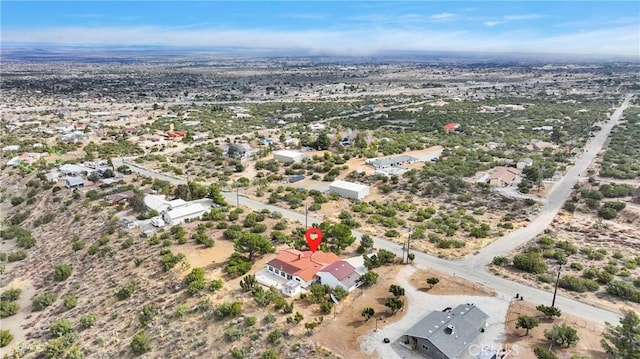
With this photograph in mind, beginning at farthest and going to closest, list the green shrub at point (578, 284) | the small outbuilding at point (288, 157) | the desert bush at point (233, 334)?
the small outbuilding at point (288, 157)
the green shrub at point (578, 284)
the desert bush at point (233, 334)

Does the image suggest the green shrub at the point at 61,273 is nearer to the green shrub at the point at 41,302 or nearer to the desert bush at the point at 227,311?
the green shrub at the point at 41,302

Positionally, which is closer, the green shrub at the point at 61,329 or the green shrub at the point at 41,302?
the green shrub at the point at 61,329

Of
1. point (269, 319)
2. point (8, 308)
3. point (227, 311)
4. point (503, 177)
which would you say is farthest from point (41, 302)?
point (503, 177)

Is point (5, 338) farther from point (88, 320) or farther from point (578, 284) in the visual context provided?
point (578, 284)

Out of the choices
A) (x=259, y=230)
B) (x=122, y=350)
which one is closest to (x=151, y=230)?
(x=259, y=230)

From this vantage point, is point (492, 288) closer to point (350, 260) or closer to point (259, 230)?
point (350, 260)

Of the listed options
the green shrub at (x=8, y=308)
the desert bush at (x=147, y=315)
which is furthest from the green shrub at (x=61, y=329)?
the green shrub at (x=8, y=308)
